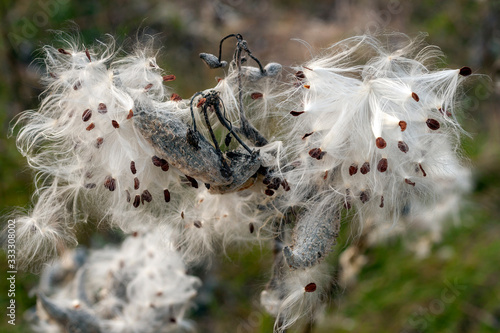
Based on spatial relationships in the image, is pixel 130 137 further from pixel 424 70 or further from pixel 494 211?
pixel 494 211

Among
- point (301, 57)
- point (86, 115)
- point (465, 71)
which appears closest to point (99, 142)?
point (86, 115)

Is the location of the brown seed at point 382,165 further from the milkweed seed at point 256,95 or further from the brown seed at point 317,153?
the milkweed seed at point 256,95

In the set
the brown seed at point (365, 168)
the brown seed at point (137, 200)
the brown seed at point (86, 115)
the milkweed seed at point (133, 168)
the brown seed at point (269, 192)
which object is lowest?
the brown seed at point (137, 200)

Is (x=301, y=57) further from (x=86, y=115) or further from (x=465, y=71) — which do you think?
(x=86, y=115)

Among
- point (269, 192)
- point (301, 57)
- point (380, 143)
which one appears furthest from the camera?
point (301, 57)

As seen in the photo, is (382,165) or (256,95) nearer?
(382,165)

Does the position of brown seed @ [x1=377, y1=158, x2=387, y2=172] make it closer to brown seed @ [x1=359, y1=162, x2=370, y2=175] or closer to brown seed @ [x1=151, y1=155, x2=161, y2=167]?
brown seed @ [x1=359, y1=162, x2=370, y2=175]

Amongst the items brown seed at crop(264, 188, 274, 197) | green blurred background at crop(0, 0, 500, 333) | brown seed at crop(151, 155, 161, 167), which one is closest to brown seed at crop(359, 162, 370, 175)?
brown seed at crop(264, 188, 274, 197)

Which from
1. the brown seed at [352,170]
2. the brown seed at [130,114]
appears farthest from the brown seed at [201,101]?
the brown seed at [352,170]

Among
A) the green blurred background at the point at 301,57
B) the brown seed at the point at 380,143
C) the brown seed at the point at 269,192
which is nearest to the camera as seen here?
the brown seed at the point at 380,143
